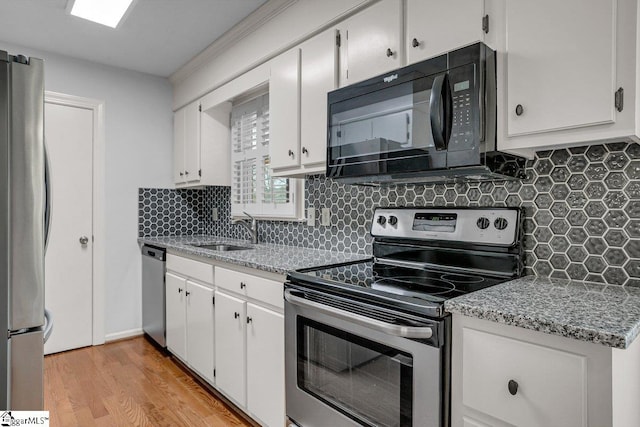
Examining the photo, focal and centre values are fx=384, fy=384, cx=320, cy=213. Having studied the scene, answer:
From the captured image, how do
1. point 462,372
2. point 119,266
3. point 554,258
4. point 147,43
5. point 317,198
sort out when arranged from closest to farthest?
point 462,372, point 554,258, point 317,198, point 147,43, point 119,266

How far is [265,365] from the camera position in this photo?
193 cm

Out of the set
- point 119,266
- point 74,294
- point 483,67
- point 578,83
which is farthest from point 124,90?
point 578,83

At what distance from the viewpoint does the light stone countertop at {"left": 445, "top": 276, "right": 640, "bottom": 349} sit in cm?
90

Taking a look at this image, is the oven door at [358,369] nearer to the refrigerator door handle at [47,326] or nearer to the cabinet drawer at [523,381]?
the cabinet drawer at [523,381]

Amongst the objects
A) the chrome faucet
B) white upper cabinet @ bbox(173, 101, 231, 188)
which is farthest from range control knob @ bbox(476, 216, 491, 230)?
white upper cabinet @ bbox(173, 101, 231, 188)

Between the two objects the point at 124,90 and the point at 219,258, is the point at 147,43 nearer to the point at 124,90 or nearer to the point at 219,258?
the point at 124,90

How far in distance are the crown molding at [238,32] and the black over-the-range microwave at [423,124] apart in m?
0.88

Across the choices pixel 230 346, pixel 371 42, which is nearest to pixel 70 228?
pixel 230 346

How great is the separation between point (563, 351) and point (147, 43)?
3204 mm

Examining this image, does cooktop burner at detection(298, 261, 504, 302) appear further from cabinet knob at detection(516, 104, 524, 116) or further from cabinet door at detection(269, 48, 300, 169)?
cabinet door at detection(269, 48, 300, 169)

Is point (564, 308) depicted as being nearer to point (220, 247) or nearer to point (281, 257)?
point (281, 257)

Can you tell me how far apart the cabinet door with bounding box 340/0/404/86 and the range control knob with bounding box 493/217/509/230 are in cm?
79

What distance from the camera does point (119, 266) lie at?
3477 mm

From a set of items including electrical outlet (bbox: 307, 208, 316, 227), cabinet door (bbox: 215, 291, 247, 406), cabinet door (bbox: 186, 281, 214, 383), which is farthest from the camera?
electrical outlet (bbox: 307, 208, 316, 227)
